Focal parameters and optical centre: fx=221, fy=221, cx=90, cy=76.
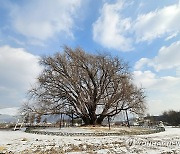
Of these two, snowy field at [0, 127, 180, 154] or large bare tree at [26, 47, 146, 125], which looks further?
large bare tree at [26, 47, 146, 125]

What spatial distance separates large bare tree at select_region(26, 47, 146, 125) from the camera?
2614 cm

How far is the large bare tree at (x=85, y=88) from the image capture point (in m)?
26.1

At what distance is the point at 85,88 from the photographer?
27.3 m

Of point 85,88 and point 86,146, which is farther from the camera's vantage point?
point 85,88

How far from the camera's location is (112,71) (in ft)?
87.7

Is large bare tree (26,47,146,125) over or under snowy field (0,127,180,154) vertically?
over

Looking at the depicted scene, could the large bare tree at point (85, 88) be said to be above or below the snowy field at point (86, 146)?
above

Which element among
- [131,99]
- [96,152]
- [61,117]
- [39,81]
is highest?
[39,81]

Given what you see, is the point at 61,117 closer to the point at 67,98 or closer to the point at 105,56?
the point at 67,98

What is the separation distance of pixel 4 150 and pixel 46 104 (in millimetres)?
16346

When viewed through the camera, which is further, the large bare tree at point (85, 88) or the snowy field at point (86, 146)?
the large bare tree at point (85, 88)

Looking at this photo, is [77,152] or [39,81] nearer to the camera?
[77,152]

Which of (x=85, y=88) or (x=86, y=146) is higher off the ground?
(x=85, y=88)

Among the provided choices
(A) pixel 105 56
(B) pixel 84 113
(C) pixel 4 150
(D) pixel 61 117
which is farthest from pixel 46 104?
(C) pixel 4 150
